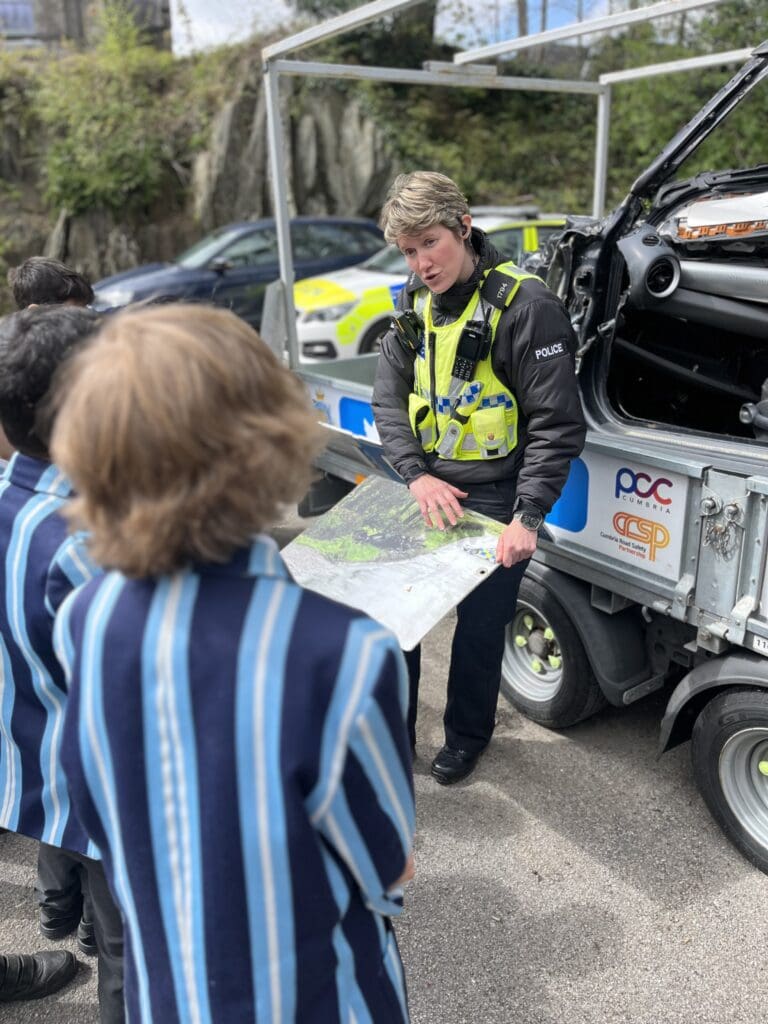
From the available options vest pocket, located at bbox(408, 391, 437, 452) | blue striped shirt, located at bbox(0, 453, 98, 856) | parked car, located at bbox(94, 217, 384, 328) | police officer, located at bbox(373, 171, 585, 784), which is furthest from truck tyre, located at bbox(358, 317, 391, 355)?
blue striped shirt, located at bbox(0, 453, 98, 856)

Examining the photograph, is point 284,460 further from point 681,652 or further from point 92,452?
point 681,652

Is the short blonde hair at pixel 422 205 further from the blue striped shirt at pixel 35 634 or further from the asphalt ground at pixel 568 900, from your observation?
the asphalt ground at pixel 568 900

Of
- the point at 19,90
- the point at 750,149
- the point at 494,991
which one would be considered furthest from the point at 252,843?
the point at 19,90

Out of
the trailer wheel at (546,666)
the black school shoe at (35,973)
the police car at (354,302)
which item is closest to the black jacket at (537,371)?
the trailer wheel at (546,666)

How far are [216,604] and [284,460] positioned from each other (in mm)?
184

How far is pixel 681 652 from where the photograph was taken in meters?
2.71

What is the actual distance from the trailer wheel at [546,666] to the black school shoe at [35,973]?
5.93 feet

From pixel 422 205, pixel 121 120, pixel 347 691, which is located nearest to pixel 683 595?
pixel 422 205

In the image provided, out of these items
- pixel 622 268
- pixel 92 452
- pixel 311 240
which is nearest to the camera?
pixel 92 452

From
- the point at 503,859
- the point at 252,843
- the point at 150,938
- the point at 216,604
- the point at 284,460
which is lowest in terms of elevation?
the point at 503,859

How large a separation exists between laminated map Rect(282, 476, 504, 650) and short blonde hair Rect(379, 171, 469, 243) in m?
0.85

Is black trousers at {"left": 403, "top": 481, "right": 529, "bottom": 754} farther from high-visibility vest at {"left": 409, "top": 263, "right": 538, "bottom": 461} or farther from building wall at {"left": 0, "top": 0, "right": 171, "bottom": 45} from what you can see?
building wall at {"left": 0, "top": 0, "right": 171, "bottom": 45}

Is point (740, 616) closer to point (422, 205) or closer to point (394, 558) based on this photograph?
point (394, 558)

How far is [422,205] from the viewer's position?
2.33 meters
